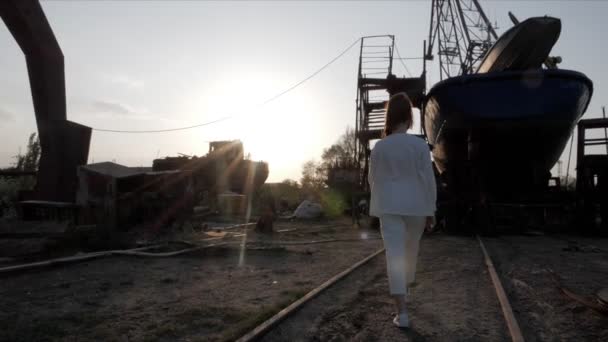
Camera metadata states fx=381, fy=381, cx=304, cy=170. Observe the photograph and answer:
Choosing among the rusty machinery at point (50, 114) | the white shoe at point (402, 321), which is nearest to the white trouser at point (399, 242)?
the white shoe at point (402, 321)

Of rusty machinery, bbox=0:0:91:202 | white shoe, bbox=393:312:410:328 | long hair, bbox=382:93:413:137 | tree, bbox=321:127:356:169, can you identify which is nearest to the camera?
white shoe, bbox=393:312:410:328

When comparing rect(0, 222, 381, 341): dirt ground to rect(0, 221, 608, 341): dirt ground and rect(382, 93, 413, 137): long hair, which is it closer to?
rect(0, 221, 608, 341): dirt ground

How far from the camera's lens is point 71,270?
13.1 feet

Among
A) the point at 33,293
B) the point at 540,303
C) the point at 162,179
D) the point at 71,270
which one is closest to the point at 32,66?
the point at 162,179

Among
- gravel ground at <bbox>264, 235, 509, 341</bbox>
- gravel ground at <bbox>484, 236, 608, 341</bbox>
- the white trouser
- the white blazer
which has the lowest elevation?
gravel ground at <bbox>264, 235, 509, 341</bbox>

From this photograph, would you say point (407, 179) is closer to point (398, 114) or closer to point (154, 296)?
point (398, 114)

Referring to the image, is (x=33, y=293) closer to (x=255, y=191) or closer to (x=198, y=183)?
(x=198, y=183)

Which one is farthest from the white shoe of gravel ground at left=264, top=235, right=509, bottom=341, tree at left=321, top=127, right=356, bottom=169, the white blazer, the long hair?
tree at left=321, top=127, right=356, bottom=169

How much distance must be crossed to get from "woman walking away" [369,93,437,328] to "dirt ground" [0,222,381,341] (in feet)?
2.90

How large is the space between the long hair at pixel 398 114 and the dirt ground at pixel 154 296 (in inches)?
59.3

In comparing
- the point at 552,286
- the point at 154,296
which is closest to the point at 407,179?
the point at 552,286

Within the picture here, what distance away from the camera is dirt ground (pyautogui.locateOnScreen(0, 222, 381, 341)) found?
2221 millimetres

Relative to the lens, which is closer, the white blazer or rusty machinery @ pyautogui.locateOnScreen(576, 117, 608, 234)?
the white blazer

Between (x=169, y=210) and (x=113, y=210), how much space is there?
1.10m
